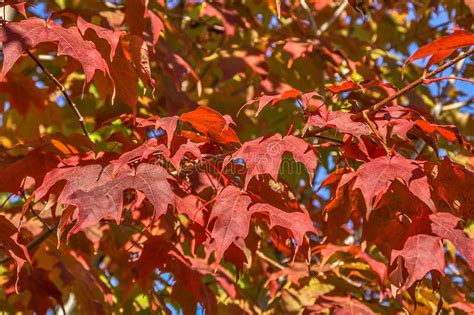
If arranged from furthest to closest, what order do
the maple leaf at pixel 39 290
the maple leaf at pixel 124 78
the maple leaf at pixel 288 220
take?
the maple leaf at pixel 39 290, the maple leaf at pixel 124 78, the maple leaf at pixel 288 220

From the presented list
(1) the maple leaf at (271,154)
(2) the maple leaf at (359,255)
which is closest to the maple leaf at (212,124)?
(1) the maple leaf at (271,154)

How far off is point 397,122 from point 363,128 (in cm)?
14

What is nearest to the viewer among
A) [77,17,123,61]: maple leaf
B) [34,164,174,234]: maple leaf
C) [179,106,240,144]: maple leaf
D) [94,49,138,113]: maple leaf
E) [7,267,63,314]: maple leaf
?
[34,164,174,234]: maple leaf

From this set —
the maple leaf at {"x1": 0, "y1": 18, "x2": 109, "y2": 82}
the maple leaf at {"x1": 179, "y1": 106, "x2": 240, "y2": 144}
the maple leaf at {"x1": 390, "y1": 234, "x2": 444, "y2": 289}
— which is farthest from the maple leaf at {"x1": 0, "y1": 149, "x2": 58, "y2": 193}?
the maple leaf at {"x1": 390, "y1": 234, "x2": 444, "y2": 289}

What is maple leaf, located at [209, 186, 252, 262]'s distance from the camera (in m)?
1.62

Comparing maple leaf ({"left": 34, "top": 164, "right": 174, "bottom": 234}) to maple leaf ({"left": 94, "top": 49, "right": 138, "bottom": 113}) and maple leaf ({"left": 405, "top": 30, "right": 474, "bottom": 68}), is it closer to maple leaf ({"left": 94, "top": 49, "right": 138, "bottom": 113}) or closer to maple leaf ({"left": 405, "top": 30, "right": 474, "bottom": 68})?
maple leaf ({"left": 94, "top": 49, "right": 138, "bottom": 113})

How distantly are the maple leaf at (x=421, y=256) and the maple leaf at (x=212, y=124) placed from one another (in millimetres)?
492

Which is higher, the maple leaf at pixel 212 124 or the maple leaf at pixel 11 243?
the maple leaf at pixel 212 124

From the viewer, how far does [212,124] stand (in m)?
1.86

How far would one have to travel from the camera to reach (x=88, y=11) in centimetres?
262

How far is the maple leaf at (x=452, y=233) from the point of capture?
163 centimetres

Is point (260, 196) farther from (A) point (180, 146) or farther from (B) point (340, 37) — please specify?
(B) point (340, 37)

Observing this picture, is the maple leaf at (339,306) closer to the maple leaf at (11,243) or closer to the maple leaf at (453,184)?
the maple leaf at (453,184)

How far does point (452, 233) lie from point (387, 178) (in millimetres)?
200
